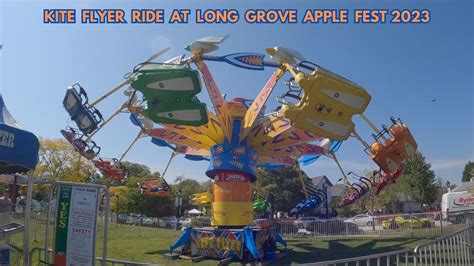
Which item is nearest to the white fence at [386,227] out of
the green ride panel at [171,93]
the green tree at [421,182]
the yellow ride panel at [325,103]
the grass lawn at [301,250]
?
the grass lawn at [301,250]

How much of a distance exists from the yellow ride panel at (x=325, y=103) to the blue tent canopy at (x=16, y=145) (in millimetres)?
6922

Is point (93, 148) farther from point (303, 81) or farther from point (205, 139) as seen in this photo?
point (303, 81)

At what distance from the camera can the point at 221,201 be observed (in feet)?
51.4

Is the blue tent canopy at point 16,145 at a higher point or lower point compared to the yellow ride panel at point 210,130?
lower

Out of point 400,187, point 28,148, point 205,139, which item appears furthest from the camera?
point 400,187

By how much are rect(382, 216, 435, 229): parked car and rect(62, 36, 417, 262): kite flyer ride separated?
5.70m

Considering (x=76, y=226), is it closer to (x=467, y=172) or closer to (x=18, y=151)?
(x=18, y=151)

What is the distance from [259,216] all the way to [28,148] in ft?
95.6

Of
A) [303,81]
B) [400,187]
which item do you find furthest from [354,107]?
[400,187]

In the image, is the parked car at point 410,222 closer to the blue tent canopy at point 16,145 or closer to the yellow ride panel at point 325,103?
the yellow ride panel at point 325,103

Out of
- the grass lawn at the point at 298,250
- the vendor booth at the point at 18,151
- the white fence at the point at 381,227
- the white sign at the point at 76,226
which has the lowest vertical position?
the grass lawn at the point at 298,250

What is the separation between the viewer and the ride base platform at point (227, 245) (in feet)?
47.7

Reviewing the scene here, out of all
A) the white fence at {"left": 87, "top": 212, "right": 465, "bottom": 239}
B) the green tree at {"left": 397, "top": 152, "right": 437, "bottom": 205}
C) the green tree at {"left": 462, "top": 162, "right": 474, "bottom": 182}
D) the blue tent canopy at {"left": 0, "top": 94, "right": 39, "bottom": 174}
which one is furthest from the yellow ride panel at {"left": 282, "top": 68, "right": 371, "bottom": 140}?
the green tree at {"left": 462, "top": 162, "right": 474, "bottom": 182}

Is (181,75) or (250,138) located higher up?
(181,75)
